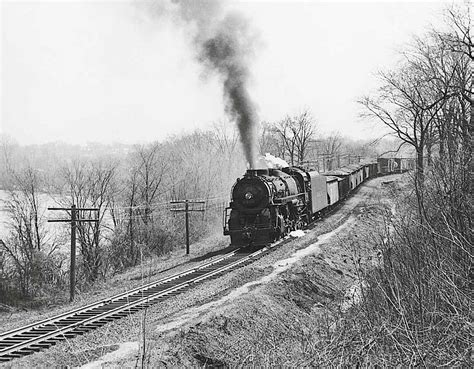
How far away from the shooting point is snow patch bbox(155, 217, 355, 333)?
37.4ft

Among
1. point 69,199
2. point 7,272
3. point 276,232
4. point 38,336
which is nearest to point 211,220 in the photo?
point 69,199

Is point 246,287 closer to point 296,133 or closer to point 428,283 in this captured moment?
point 428,283

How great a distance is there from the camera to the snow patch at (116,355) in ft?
28.3

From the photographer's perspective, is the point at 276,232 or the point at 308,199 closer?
the point at 276,232

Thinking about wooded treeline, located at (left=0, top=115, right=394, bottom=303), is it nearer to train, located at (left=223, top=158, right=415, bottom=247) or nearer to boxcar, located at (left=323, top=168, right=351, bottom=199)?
boxcar, located at (left=323, top=168, right=351, bottom=199)

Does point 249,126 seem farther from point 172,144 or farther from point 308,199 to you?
point 172,144

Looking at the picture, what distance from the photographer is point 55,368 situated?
8.95 meters

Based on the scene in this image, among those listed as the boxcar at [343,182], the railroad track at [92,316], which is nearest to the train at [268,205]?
the railroad track at [92,316]

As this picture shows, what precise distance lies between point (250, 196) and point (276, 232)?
7.43 feet

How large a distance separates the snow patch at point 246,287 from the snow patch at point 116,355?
1.07 metres

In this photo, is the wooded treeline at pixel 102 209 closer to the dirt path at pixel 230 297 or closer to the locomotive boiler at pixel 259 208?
the locomotive boiler at pixel 259 208

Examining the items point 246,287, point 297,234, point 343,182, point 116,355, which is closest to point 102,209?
point 343,182

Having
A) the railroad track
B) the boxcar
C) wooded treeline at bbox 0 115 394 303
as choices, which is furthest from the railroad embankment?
the boxcar

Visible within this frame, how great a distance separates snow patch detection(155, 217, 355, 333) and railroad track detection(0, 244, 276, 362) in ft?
2.81
